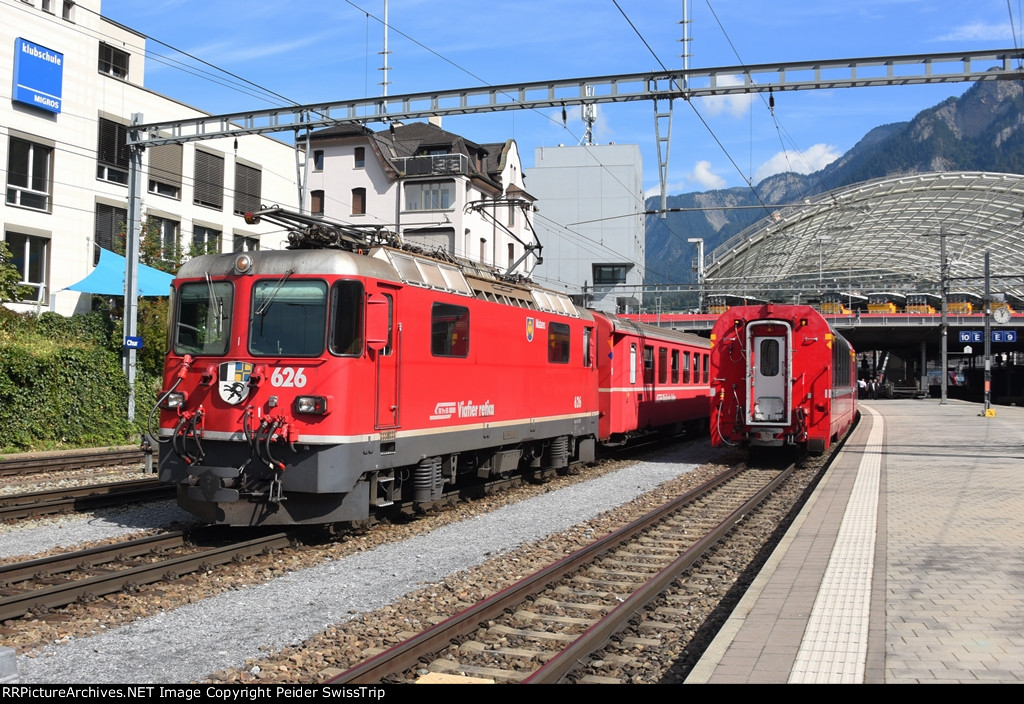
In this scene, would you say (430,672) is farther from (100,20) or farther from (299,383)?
(100,20)

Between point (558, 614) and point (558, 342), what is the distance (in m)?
8.57

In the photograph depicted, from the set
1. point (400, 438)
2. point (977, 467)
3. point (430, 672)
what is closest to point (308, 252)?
point (400, 438)

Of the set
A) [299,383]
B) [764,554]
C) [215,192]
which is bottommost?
[764,554]

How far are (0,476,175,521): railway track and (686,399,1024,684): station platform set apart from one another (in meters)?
8.80

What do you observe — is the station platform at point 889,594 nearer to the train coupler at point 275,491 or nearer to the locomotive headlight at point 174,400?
the train coupler at point 275,491

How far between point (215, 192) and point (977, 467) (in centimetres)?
2729

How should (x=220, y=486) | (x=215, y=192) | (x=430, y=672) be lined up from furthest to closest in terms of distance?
(x=215, y=192), (x=220, y=486), (x=430, y=672)

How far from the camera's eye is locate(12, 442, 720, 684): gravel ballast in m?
5.71

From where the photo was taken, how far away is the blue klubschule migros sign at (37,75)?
25.0 meters

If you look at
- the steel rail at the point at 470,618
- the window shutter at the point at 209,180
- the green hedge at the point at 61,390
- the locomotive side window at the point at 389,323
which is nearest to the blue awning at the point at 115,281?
the green hedge at the point at 61,390

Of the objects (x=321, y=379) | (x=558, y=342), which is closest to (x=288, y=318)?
(x=321, y=379)

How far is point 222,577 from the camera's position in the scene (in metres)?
8.12

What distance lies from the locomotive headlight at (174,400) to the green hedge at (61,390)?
9.96 meters
